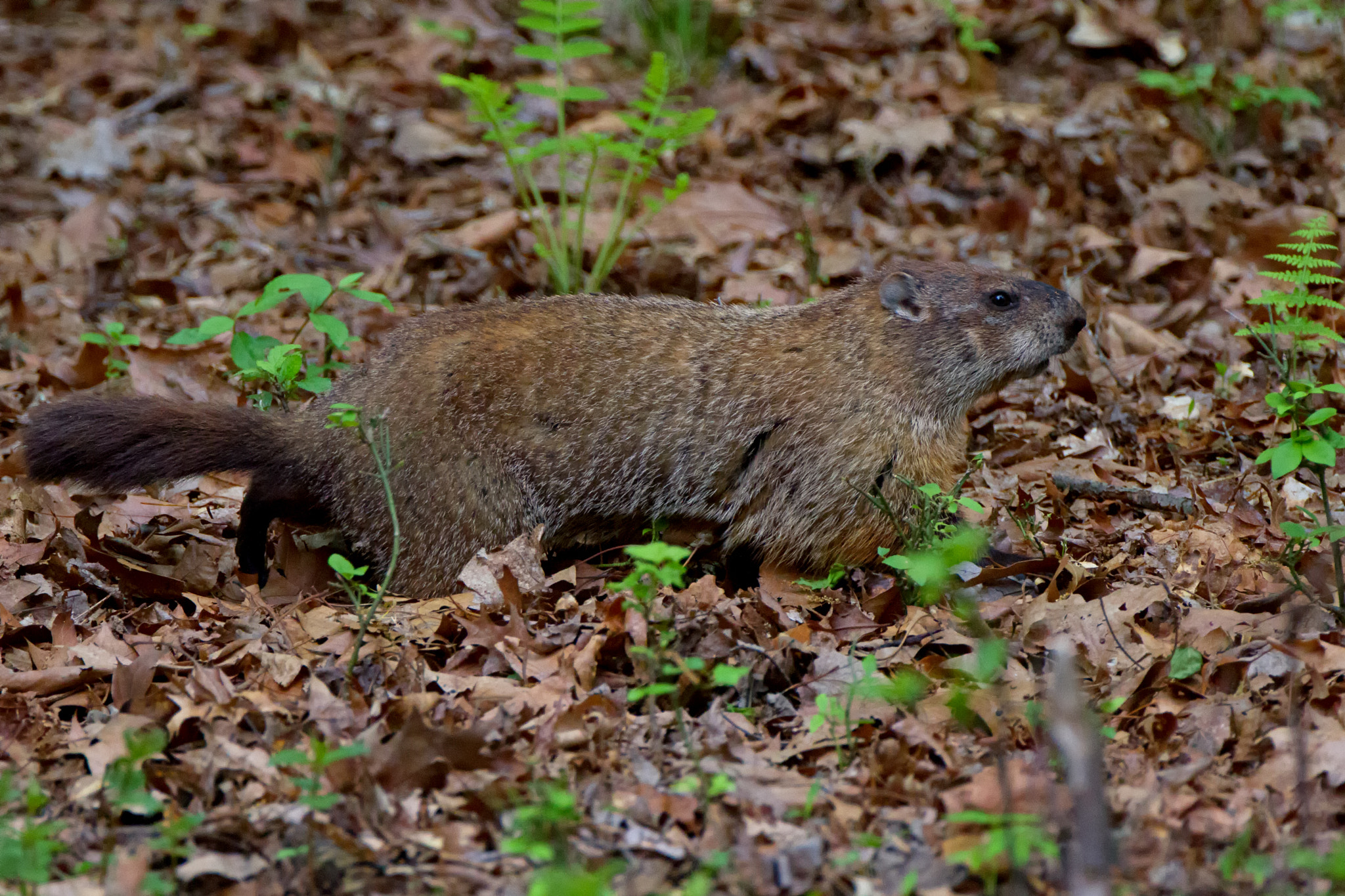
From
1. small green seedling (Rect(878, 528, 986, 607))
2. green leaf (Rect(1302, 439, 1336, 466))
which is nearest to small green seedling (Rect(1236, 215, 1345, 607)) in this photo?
green leaf (Rect(1302, 439, 1336, 466))

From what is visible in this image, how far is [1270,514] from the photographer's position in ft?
20.2

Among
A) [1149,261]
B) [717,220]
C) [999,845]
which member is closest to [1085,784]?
[999,845]

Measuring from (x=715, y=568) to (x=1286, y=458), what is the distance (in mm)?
2794

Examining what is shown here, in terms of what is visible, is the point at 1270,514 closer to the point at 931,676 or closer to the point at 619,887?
the point at 931,676

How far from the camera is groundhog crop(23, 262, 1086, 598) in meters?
6.00

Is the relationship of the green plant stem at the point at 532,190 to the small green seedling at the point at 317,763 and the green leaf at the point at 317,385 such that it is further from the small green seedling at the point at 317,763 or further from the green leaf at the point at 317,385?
the small green seedling at the point at 317,763

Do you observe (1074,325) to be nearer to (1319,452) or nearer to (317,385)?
(1319,452)

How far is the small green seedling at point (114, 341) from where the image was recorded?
→ 7.66 meters

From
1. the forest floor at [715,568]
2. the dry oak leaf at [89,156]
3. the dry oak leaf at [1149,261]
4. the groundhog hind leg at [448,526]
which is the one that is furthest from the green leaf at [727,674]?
the dry oak leaf at [89,156]

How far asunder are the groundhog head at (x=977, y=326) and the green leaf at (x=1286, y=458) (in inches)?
67.8

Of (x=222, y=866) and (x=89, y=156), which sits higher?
(x=89, y=156)

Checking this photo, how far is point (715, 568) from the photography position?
6.60 m

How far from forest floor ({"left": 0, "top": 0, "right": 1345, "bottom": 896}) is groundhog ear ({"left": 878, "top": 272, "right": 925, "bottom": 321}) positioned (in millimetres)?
1034

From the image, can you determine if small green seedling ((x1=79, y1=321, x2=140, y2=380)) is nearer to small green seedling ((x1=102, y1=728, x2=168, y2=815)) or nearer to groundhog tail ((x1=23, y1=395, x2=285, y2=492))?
groundhog tail ((x1=23, y1=395, x2=285, y2=492))
